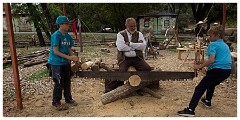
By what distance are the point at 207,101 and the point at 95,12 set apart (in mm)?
27116

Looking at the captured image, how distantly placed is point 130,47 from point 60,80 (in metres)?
1.39

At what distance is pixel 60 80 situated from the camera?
165 inches

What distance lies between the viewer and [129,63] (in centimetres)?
478

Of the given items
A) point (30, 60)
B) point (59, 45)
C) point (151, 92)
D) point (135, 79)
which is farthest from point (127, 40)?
point (30, 60)

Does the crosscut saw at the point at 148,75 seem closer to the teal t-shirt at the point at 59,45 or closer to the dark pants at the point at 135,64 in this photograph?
the dark pants at the point at 135,64

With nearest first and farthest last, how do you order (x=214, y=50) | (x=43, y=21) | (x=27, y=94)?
1. (x=214, y=50)
2. (x=27, y=94)
3. (x=43, y=21)

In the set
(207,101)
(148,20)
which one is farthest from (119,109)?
(148,20)

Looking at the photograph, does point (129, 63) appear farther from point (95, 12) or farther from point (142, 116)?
point (95, 12)

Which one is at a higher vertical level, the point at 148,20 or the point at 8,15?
the point at 148,20

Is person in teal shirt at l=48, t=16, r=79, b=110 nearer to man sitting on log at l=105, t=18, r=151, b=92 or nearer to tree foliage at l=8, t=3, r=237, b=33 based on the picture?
man sitting on log at l=105, t=18, r=151, b=92

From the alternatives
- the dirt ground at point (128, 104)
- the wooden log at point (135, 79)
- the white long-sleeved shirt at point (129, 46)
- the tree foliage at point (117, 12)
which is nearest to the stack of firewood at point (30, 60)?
the dirt ground at point (128, 104)

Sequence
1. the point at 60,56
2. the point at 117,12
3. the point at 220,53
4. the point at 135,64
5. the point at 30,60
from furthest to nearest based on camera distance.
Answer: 1. the point at 117,12
2. the point at 30,60
3. the point at 135,64
4. the point at 60,56
5. the point at 220,53

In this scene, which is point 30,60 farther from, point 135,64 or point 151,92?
point 151,92

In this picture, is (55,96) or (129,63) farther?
(129,63)
